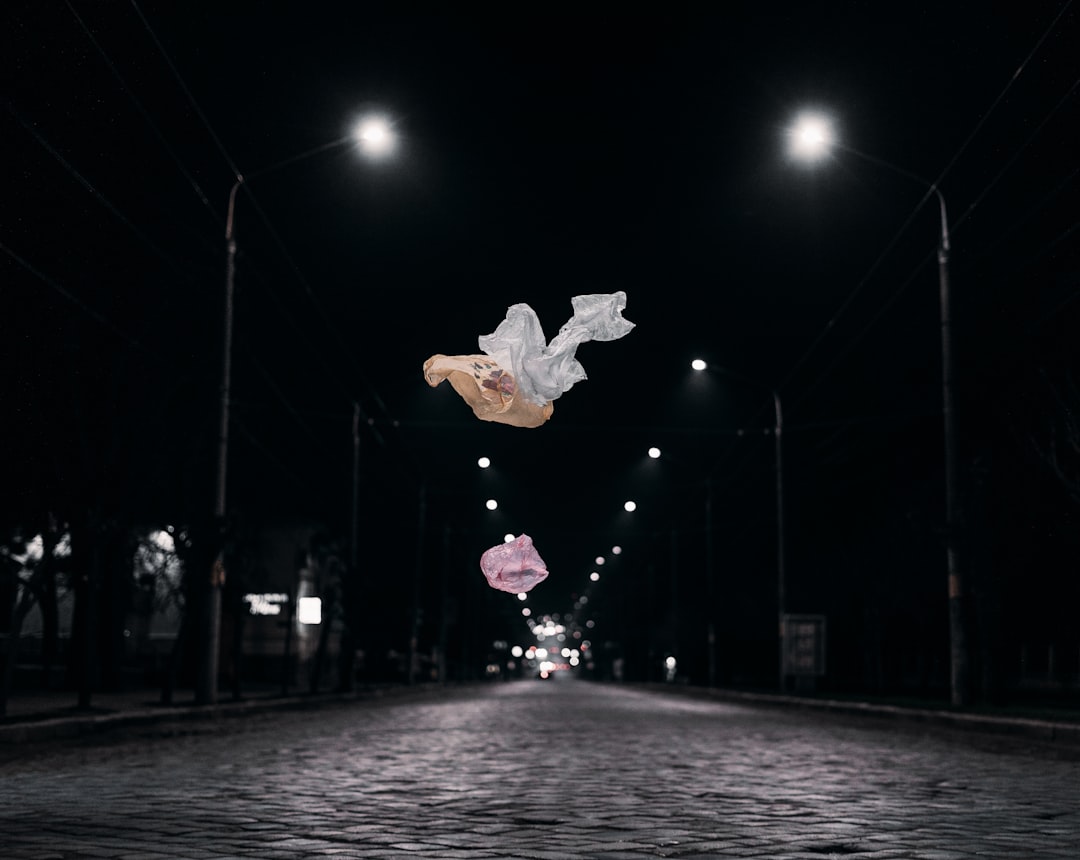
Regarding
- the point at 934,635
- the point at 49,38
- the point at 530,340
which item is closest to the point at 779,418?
the point at 934,635

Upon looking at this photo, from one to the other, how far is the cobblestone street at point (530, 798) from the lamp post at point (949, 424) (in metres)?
5.88

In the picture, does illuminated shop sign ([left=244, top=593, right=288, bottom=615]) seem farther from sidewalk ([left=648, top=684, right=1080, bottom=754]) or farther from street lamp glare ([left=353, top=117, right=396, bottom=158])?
street lamp glare ([left=353, top=117, right=396, bottom=158])

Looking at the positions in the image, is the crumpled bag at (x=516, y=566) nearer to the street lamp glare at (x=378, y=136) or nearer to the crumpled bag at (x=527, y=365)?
the crumpled bag at (x=527, y=365)

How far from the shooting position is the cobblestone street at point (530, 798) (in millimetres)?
8609

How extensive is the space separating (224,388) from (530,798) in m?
18.1

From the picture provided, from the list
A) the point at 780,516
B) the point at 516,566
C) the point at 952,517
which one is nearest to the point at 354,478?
the point at 780,516

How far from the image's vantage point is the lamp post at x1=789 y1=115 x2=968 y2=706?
80.5ft

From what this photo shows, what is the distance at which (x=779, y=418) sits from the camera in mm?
47750

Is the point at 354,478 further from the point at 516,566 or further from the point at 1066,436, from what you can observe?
the point at 516,566

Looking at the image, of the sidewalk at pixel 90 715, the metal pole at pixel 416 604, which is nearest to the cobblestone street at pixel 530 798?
the sidewalk at pixel 90 715

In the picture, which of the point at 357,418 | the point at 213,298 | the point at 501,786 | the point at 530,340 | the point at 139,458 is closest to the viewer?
the point at 530,340

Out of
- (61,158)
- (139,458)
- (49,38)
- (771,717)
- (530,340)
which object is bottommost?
(771,717)

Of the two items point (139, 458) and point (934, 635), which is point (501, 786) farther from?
point (934, 635)

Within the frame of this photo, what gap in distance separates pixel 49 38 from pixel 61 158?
5.88 feet
